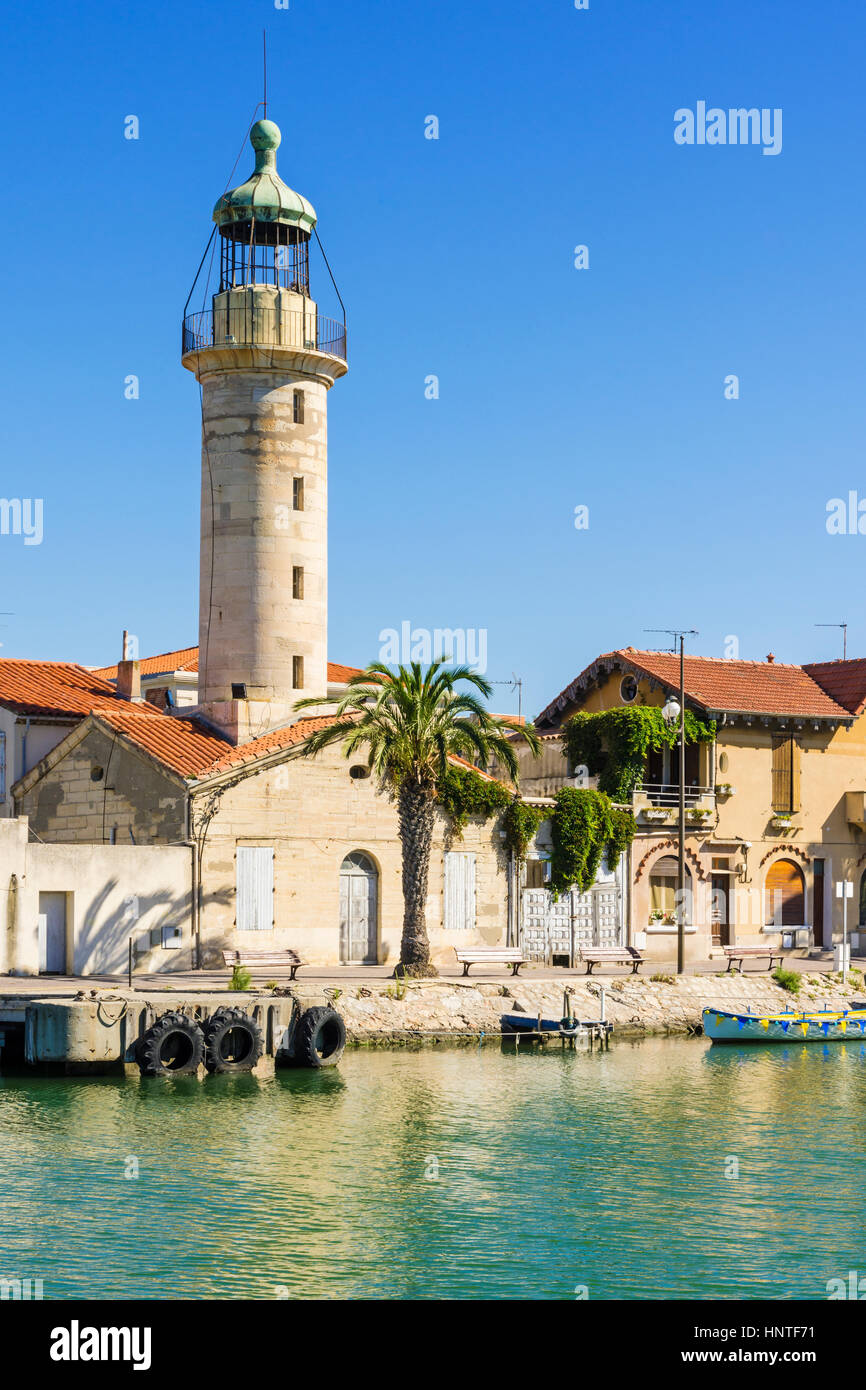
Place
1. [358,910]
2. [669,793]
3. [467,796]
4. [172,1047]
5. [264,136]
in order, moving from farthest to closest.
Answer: [669,793], [264,136], [467,796], [358,910], [172,1047]

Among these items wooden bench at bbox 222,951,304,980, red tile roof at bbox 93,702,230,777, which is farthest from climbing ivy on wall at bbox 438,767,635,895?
wooden bench at bbox 222,951,304,980

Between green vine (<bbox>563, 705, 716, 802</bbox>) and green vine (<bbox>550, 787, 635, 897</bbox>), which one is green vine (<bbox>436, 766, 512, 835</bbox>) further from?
green vine (<bbox>563, 705, 716, 802</bbox>)

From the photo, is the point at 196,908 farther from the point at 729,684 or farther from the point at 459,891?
the point at 729,684

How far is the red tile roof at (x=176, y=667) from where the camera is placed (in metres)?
56.8

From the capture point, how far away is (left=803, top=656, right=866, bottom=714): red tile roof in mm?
54250

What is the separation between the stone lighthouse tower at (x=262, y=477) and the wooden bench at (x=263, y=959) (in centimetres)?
768

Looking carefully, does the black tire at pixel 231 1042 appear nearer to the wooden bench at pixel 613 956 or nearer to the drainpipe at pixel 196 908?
the drainpipe at pixel 196 908

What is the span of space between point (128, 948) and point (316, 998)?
6.75 m

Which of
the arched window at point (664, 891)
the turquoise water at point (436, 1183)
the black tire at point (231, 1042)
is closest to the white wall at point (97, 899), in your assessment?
the turquoise water at point (436, 1183)

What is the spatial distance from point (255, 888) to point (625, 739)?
530 inches

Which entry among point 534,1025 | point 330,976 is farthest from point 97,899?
point 534,1025

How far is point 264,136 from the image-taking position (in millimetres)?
47344

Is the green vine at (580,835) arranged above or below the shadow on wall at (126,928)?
above
